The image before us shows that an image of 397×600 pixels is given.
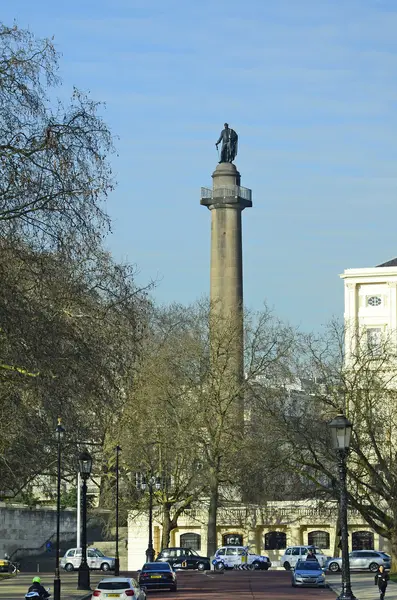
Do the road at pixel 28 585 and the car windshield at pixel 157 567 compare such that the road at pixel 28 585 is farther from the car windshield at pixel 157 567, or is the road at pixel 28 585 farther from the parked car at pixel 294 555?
the parked car at pixel 294 555

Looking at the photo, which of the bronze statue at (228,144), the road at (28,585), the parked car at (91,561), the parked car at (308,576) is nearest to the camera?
the road at (28,585)

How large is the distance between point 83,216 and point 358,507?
3387 cm

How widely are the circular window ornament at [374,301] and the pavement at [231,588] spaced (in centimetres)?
6288

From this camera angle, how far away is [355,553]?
73.6m

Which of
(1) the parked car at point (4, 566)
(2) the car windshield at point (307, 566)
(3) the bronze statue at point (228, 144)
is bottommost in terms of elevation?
(1) the parked car at point (4, 566)

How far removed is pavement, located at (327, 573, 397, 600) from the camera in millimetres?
47347

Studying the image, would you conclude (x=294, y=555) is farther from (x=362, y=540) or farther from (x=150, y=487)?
(x=362, y=540)

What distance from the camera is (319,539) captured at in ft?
296

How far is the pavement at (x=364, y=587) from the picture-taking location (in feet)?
155

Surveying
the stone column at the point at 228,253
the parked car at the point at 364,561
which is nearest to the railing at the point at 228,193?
the stone column at the point at 228,253

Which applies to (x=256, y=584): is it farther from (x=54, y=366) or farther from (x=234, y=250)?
(x=234, y=250)

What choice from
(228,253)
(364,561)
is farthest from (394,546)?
(228,253)

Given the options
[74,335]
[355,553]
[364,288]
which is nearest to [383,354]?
[355,553]

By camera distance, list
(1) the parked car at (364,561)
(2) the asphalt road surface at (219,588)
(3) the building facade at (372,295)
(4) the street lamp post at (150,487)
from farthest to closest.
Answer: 1. (3) the building facade at (372,295)
2. (4) the street lamp post at (150,487)
3. (1) the parked car at (364,561)
4. (2) the asphalt road surface at (219,588)
